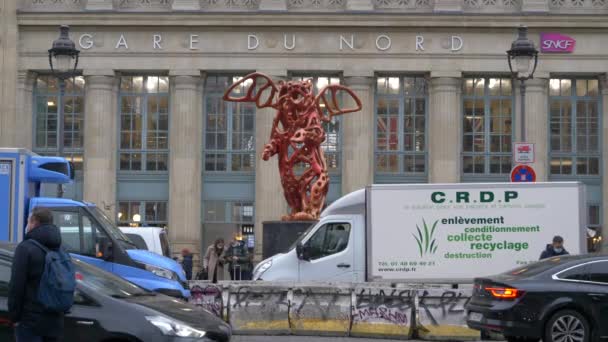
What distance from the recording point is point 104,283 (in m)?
12.3

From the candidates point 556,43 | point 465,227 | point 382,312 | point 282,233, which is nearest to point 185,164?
point 556,43

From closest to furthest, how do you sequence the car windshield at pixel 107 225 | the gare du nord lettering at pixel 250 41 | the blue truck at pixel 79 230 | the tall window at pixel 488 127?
1. the blue truck at pixel 79 230
2. the car windshield at pixel 107 225
3. the gare du nord lettering at pixel 250 41
4. the tall window at pixel 488 127

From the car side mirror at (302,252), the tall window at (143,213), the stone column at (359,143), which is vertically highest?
the stone column at (359,143)

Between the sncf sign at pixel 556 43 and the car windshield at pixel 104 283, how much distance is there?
34631 mm

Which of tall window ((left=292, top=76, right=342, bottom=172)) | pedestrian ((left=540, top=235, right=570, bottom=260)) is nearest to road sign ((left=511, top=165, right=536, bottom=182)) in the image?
pedestrian ((left=540, top=235, right=570, bottom=260))

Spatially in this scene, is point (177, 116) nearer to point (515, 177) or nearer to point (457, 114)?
point (457, 114)

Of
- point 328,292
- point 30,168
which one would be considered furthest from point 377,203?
point 30,168

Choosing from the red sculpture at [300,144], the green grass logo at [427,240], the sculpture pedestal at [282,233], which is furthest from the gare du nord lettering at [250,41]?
the green grass logo at [427,240]

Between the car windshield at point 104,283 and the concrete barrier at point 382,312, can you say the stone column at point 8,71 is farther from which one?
the car windshield at point 104,283

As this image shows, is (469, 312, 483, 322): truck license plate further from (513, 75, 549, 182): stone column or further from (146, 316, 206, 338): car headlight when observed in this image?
(513, 75, 549, 182): stone column

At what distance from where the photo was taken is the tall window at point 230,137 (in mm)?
45344

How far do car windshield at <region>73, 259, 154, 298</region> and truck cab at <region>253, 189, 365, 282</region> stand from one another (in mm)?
9626

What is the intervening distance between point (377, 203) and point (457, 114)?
76.4 feet

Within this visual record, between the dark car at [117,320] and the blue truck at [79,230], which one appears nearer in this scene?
the dark car at [117,320]
